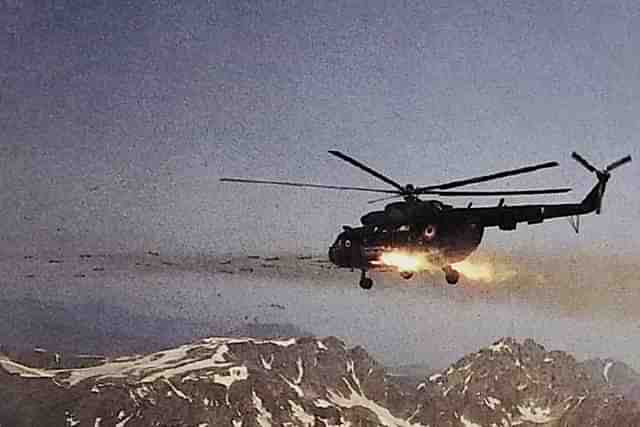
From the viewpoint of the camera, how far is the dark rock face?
55250 millimetres

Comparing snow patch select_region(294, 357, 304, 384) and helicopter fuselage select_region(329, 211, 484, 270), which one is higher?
helicopter fuselage select_region(329, 211, 484, 270)

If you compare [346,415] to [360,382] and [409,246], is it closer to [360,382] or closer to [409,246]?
[360,382]

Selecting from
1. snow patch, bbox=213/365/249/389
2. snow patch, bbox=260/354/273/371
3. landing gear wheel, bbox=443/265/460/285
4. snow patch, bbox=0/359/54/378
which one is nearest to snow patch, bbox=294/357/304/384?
snow patch, bbox=260/354/273/371

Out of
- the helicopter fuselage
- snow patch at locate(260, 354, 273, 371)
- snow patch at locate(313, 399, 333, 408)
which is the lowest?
snow patch at locate(313, 399, 333, 408)

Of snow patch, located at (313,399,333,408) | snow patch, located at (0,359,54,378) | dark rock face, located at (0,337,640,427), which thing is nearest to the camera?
snow patch, located at (0,359,54,378)

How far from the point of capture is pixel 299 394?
83.5m

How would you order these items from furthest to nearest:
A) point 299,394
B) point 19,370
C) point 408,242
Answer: point 299,394, point 19,370, point 408,242

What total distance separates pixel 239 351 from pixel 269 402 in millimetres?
6709

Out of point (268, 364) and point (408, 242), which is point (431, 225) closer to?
point (408, 242)

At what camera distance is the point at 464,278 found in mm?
23828

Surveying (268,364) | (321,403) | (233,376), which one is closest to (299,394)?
(321,403)

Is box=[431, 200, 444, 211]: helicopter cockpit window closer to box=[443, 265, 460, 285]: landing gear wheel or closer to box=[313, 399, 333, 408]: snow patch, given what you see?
box=[443, 265, 460, 285]: landing gear wheel

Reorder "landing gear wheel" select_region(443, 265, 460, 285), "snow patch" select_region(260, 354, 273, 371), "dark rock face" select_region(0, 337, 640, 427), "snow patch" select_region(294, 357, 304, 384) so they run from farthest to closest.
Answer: "snow patch" select_region(294, 357, 304, 384) < "snow patch" select_region(260, 354, 273, 371) < "dark rock face" select_region(0, 337, 640, 427) < "landing gear wheel" select_region(443, 265, 460, 285)

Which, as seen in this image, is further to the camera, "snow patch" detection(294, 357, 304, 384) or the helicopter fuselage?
"snow patch" detection(294, 357, 304, 384)
